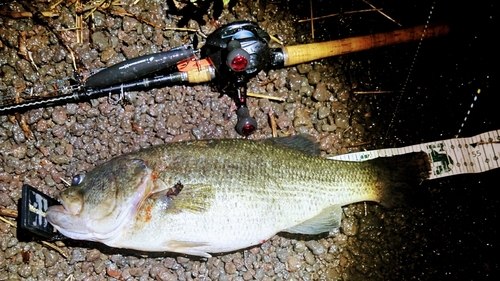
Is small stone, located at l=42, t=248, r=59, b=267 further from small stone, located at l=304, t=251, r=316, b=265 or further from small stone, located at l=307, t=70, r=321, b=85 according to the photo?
small stone, located at l=307, t=70, r=321, b=85

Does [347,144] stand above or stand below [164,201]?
above

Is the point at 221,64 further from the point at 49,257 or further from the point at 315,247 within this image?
the point at 49,257

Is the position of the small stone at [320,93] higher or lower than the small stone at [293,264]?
higher

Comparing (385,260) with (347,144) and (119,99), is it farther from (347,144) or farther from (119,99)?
(119,99)

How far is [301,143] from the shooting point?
9.58ft

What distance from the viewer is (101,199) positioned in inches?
97.2

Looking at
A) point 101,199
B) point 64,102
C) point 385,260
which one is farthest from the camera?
point 385,260

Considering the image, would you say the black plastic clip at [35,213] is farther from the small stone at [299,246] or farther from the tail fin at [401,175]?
the tail fin at [401,175]

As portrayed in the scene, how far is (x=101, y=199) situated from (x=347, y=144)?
207cm

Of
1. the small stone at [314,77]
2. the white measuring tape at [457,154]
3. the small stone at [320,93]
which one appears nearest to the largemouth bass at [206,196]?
the white measuring tape at [457,154]

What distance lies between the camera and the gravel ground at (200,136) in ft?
10.2

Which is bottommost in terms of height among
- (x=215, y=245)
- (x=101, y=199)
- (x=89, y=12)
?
Answer: (x=215, y=245)

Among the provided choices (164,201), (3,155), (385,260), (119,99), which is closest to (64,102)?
(119,99)

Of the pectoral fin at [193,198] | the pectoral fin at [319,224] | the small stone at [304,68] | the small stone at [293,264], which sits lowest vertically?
the small stone at [293,264]
